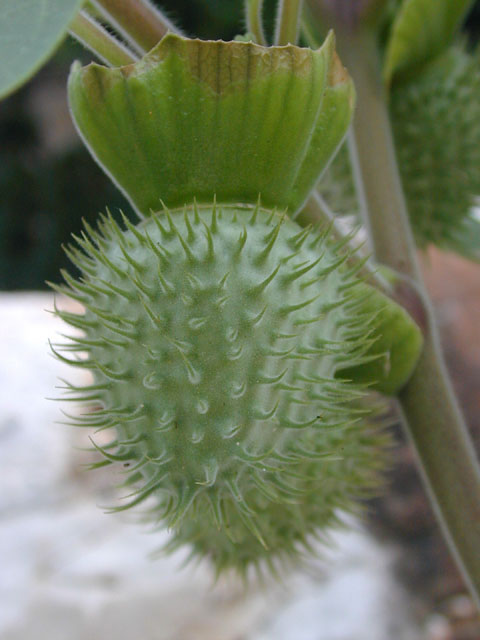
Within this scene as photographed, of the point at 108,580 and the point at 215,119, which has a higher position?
the point at 215,119

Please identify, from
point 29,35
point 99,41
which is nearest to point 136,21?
point 99,41

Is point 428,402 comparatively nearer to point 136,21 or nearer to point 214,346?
point 214,346

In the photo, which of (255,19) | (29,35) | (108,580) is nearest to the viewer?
(29,35)

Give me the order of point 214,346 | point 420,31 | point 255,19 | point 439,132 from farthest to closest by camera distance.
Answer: point 439,132 → point 420,31 → point 255,19 → point 214,346

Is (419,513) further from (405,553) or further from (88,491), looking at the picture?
(88,491)

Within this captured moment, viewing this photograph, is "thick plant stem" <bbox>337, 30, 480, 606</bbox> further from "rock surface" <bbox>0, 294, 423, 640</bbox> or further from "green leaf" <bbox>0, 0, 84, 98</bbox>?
"rock surface" <bbox>0, 294, 423, 640</bbox>

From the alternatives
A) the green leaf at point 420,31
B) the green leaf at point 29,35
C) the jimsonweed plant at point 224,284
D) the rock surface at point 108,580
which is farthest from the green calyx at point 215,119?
the rock surface at point 108,580

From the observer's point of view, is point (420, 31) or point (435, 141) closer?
point (420, 31)

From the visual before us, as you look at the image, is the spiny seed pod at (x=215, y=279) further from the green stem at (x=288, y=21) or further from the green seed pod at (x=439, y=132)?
the green seed pod at (x=439, y=132)

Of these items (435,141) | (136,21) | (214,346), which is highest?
(136,21)

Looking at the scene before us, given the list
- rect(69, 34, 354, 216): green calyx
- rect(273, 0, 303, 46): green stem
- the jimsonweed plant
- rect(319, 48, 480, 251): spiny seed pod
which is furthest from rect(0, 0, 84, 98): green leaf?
rect(319, 48, 480, 251): spiny seed pod
